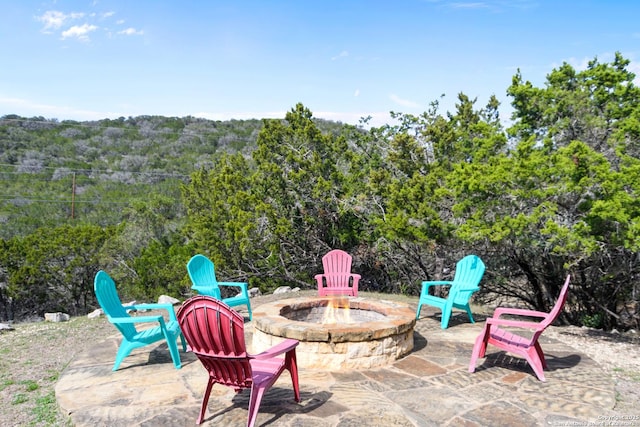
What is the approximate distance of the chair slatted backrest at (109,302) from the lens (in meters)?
3.93

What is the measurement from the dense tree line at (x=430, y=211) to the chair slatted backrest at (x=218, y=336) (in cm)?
396

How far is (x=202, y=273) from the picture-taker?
19.7 feet

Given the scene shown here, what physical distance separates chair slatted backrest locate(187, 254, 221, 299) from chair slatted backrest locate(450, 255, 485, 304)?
3065 millimetres

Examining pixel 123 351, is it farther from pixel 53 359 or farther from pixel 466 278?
pixel 466 278

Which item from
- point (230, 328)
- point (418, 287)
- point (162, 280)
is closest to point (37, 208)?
point (162, 280)

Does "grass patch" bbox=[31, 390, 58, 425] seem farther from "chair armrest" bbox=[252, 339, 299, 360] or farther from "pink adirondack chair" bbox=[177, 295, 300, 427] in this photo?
"chair armrest" bbox=[252, 339, 299, 360]

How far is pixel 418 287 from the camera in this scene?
10188 mm

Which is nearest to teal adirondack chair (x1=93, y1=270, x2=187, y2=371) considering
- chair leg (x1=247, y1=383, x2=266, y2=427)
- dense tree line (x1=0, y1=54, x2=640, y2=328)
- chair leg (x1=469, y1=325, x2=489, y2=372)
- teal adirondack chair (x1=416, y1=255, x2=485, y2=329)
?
chair leg (x1=247, y1=383, x2=266, y2=427)

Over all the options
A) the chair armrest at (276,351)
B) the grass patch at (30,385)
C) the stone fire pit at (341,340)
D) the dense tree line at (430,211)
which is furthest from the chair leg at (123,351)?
the dense tree line at (430,211)

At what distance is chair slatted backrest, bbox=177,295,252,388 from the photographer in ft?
9.04

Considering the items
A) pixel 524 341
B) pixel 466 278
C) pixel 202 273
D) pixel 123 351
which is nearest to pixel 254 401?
pixel 123 351

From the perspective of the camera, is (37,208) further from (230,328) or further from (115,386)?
(230,328)

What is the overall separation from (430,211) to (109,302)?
16.7ft

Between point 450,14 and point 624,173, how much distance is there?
19.1 feet
